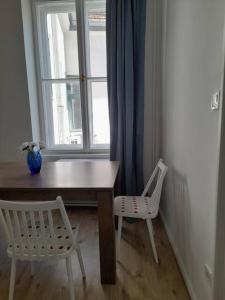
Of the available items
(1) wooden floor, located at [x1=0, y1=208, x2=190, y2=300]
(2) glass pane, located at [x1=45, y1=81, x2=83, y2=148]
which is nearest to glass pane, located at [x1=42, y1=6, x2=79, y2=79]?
(2) glass pane, located at [x1=45, y1=81, x2=83, y2=148]

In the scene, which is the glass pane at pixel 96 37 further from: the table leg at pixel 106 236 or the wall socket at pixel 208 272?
the wall socket at pixel 208 272

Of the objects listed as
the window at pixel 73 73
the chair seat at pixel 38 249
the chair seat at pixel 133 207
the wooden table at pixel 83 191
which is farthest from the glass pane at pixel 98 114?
the chair seat at pixel 38 249

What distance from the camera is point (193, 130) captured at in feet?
5.40

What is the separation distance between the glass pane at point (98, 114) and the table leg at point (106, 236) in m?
1.54

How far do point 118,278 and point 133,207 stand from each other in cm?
56

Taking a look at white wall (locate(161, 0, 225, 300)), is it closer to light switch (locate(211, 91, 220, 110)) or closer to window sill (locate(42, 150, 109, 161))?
light switch (locate(211, 91, 220, 110))

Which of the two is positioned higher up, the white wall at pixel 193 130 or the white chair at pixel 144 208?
the white wall at pixel 193 130

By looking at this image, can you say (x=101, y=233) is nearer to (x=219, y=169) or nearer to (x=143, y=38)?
(x=219, y=169)

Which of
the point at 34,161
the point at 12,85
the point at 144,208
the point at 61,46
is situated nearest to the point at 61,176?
the point at 34,161

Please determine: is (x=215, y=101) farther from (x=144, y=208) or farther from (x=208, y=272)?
(x=144, y=208)

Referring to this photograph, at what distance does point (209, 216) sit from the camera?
135cm

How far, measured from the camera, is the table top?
5.84 ft

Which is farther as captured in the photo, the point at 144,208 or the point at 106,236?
the point at 144,208

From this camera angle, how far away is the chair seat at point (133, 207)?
2.05m
